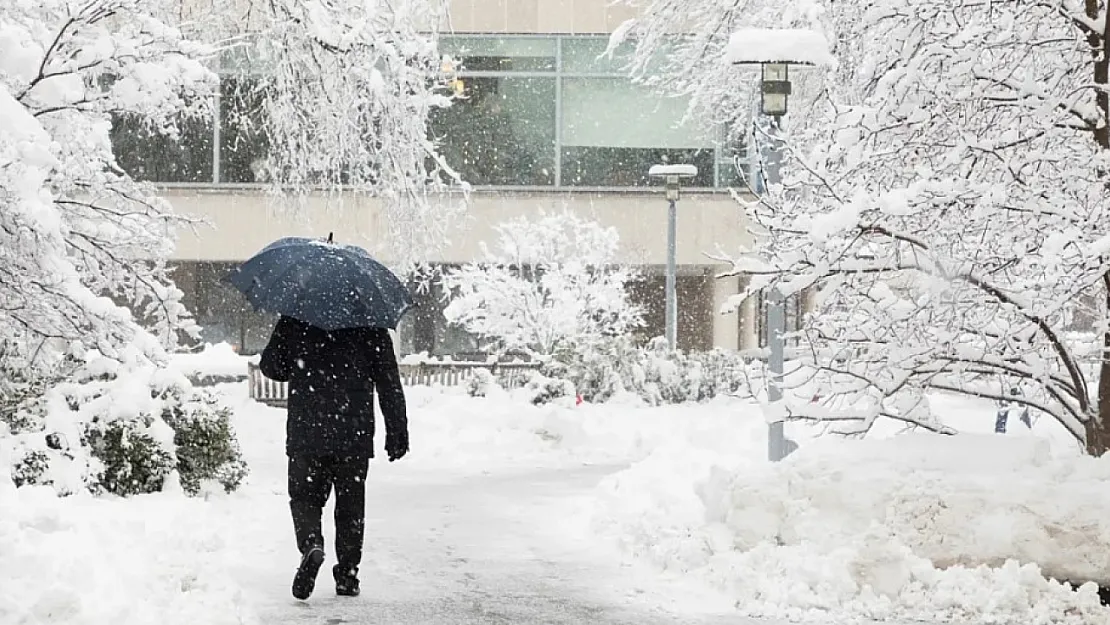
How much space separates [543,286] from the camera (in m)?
32.4

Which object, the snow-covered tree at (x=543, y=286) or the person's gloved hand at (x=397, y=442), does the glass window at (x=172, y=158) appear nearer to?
the snow-covered tree at (x=543, y=286)

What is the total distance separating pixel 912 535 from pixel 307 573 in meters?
3.26

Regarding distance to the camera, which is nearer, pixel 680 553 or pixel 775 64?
pixel 680 553

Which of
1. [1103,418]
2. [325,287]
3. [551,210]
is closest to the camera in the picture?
[325,287]

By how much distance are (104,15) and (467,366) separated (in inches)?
714

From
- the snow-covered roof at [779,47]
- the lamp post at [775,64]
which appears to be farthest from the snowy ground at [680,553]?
the snow-covered roof at [779,47]

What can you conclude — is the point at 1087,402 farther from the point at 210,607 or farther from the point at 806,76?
the point at 806,76

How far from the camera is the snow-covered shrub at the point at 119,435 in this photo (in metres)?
11.4

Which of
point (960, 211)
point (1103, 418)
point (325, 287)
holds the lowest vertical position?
point (1103, 418)

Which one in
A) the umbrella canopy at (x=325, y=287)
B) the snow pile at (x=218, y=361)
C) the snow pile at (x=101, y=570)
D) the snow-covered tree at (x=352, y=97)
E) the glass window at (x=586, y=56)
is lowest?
the snow pile at (x=218, y=361)

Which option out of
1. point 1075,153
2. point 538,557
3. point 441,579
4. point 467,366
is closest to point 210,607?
point 441,579

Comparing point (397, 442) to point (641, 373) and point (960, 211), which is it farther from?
point (641, 373)

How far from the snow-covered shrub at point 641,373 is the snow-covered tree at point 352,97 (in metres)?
10.1

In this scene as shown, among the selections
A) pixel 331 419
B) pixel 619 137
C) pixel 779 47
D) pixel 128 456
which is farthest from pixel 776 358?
pixel 619 137
